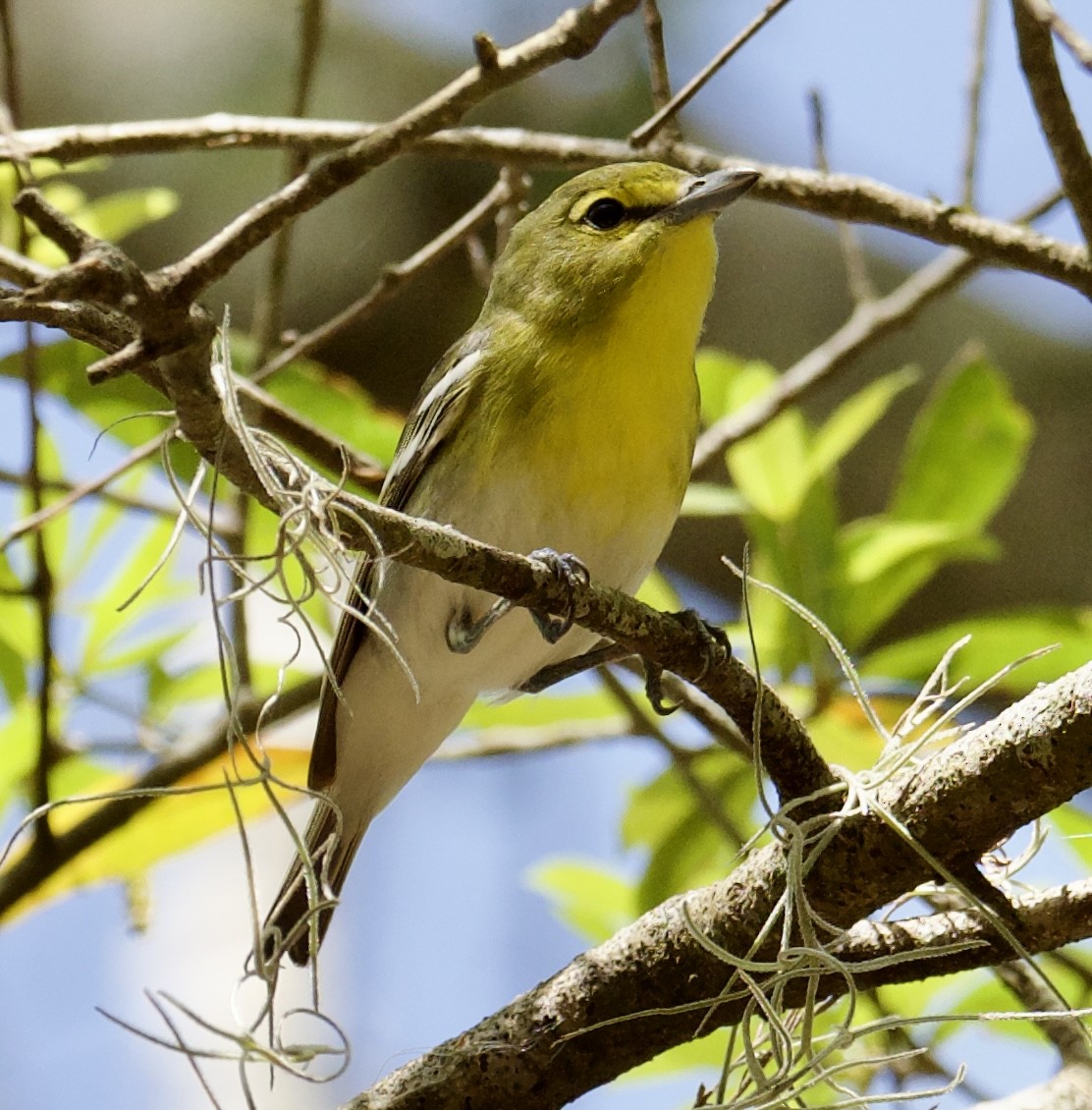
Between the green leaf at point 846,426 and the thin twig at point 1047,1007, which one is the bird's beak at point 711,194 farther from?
the thin twig at point 1047,1007

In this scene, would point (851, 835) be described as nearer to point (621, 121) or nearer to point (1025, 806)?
point (1025, 806)

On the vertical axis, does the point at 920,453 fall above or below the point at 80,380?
below

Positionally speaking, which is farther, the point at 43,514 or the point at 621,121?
the point at 621,121

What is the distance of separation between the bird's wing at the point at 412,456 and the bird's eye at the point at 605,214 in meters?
0.27

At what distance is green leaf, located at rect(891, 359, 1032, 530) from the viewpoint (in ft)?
9.20

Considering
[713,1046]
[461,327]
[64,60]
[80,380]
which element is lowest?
[713,1046]

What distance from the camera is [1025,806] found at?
1376mm

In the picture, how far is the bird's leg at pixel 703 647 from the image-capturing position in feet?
5.22

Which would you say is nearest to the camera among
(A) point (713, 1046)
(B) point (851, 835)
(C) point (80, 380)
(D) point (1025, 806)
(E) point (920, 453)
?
(D) point (1025, 806)

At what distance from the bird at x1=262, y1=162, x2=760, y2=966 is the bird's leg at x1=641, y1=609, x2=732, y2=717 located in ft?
0.62

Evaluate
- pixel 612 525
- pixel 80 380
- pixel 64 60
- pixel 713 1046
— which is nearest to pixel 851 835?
pixel 612 525

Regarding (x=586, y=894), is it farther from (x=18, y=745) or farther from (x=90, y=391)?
(x=90, y=391)

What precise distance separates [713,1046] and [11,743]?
1.43m

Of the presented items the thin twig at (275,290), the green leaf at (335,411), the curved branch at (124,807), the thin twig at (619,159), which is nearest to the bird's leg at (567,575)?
the thin twig at (619,159)
